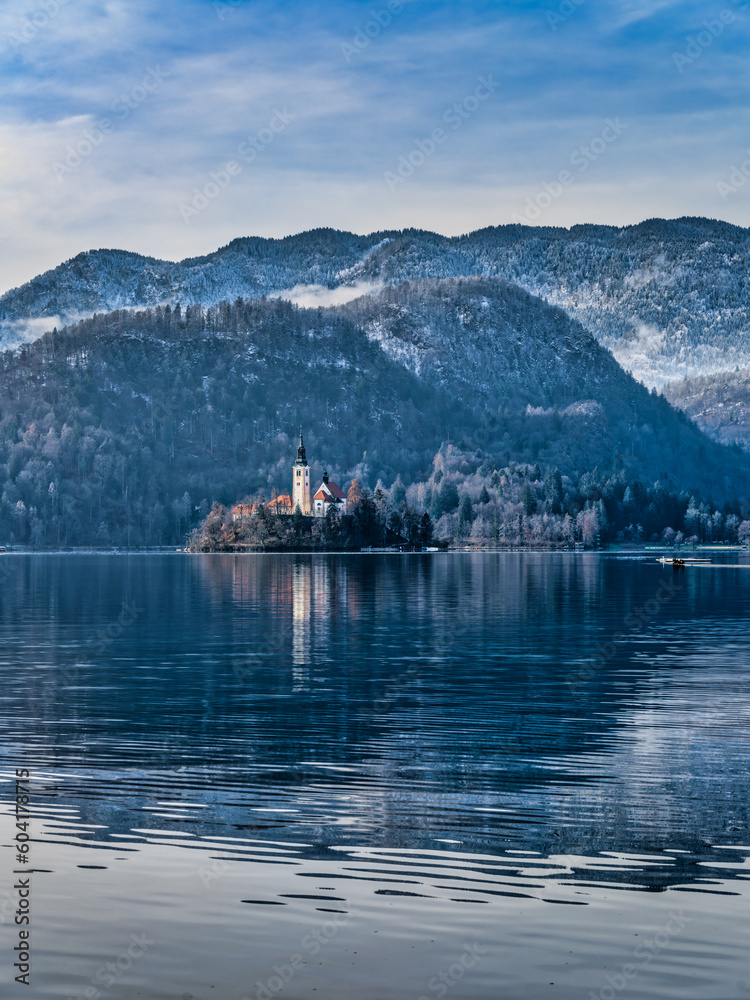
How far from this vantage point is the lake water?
1772cm

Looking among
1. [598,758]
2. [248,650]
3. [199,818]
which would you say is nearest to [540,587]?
[248,650]

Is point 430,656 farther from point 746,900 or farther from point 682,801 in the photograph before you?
point 746,900

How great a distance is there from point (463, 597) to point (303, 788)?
9750 centimetres

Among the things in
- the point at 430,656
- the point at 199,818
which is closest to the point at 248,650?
the point at 430,656

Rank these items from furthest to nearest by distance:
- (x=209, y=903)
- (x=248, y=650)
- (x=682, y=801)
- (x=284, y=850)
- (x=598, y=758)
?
(x=248, y=650)
(x=598, y=758)
(x=682, y=801)
(x=284, y=850)
(x=209, y=903)

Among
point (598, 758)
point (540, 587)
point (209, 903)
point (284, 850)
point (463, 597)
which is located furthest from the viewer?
point (540, 587)

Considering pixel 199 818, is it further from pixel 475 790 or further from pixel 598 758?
pixel 598 758

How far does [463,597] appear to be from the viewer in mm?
126562

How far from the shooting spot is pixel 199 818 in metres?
26.3

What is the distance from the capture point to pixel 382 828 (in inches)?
993

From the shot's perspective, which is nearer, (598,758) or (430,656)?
(598,758)

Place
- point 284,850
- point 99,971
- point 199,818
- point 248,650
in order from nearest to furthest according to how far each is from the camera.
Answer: point 99,971
point 284,850
point 199,818
point 248,650

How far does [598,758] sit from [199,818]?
13675 mm

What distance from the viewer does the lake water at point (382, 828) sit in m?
17.7
